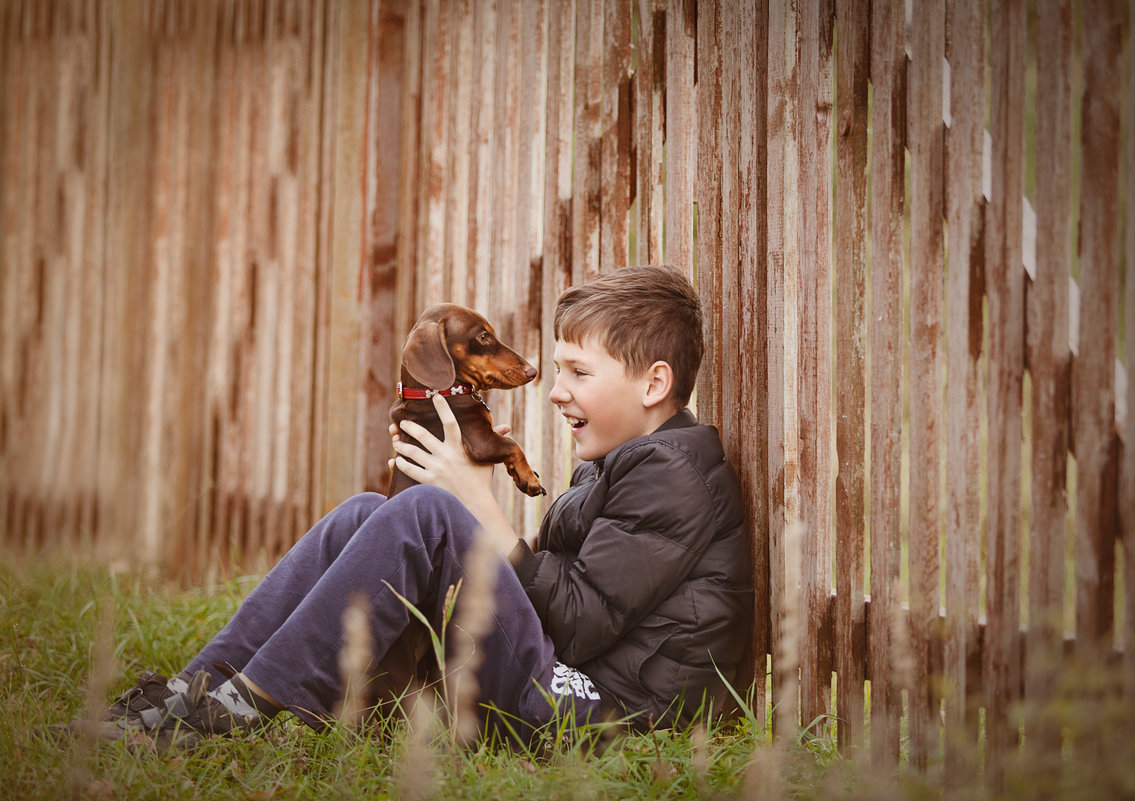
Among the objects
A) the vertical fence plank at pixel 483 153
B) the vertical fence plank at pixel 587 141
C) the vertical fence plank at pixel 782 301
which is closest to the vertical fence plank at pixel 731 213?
the vertical fence plank at pixel 782 301

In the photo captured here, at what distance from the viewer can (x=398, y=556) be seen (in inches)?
78.7

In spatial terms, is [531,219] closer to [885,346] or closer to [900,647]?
[885,346]

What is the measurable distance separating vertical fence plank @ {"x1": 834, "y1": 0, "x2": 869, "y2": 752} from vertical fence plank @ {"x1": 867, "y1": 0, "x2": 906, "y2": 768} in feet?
0.15

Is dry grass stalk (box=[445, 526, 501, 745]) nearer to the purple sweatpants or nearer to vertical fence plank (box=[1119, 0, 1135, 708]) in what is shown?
the purple sweatpants

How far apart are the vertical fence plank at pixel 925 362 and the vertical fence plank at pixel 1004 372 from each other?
0.14m

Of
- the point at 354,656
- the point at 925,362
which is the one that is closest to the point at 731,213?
the point at 925,362

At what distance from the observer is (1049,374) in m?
1.61

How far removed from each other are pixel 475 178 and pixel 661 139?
1031 millimetres

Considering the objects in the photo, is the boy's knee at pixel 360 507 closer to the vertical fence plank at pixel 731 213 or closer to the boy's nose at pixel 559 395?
the boy's nose at pixel 559 395

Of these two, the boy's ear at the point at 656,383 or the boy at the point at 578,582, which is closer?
the boy at the point at 578,582

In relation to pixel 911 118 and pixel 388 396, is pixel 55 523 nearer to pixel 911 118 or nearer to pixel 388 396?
pixel 388 396

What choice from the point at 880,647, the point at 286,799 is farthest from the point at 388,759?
the point at 880,647

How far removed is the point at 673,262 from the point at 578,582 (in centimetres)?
102

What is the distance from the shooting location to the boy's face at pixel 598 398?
233cm
